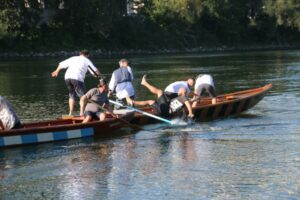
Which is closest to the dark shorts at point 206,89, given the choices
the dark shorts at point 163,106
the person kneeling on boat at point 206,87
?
the person kneeling on boat at point 206,87

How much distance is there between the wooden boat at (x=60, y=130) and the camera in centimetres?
1386

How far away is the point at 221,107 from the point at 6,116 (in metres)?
6.66

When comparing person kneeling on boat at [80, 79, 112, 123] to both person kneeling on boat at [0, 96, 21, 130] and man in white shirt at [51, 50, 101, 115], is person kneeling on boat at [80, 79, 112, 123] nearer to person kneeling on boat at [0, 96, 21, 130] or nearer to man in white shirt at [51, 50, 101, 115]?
man in white shirt at [51, 50, 101, 115]

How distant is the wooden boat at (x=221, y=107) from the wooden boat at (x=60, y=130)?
1.29 m

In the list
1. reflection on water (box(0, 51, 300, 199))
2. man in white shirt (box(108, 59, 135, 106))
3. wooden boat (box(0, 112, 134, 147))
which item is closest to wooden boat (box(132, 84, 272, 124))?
reflection on water (box(0, 51, 300, 199))

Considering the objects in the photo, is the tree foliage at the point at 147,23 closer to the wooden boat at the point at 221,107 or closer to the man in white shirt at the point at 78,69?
the wooden boat at the point at 221,107

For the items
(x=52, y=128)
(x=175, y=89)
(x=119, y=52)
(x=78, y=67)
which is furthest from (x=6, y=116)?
(x=119, y=52)

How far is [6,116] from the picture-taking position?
1394 cm

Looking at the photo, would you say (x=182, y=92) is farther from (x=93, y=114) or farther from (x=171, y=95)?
(x=93, y=114)

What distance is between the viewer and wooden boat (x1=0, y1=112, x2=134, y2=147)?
13.9m

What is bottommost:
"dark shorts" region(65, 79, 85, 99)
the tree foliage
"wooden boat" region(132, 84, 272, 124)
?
"wooden boat" region(132, 84, 272, 124)

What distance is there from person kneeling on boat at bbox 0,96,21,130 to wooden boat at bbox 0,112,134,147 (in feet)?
0.79

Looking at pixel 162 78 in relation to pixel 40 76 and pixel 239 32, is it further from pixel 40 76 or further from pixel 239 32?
pixel 239 32

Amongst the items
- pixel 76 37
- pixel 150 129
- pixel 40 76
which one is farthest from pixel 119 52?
pixel 150 129
